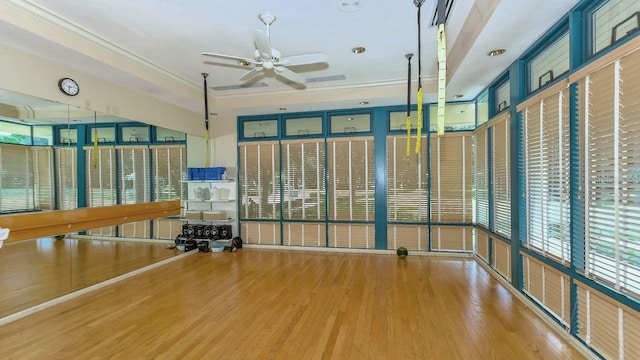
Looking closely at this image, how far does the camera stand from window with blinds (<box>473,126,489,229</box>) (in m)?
5.07

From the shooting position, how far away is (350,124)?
20.9ft

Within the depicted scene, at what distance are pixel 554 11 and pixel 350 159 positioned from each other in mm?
4101

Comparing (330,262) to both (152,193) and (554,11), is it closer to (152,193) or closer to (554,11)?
(152,193)

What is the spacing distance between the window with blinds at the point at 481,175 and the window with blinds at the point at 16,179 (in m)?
6.67

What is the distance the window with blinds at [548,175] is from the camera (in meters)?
2.90

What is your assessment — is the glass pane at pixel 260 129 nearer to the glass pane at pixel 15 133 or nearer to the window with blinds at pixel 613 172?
the glass pane at pixel 15 133

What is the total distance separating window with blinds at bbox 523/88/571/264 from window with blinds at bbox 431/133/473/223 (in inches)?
85.2

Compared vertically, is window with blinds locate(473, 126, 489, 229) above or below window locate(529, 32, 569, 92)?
below

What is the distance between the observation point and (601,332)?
2426 mm

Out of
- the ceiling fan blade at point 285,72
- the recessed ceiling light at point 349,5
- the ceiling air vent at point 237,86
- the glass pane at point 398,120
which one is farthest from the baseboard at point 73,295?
the glass pane at point 398,120

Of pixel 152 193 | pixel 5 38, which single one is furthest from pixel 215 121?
pixel 5 38

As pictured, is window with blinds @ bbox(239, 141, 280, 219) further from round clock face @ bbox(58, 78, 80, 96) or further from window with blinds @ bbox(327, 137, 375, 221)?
round clock face @ bbox(58, 78, 80, 96)

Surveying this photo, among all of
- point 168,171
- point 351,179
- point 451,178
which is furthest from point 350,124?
point 168,171

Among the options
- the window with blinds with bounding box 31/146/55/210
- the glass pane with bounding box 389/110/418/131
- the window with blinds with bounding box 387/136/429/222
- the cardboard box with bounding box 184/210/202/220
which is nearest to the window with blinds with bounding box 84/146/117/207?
the window with blinds with bounding box 31/146/55/210
